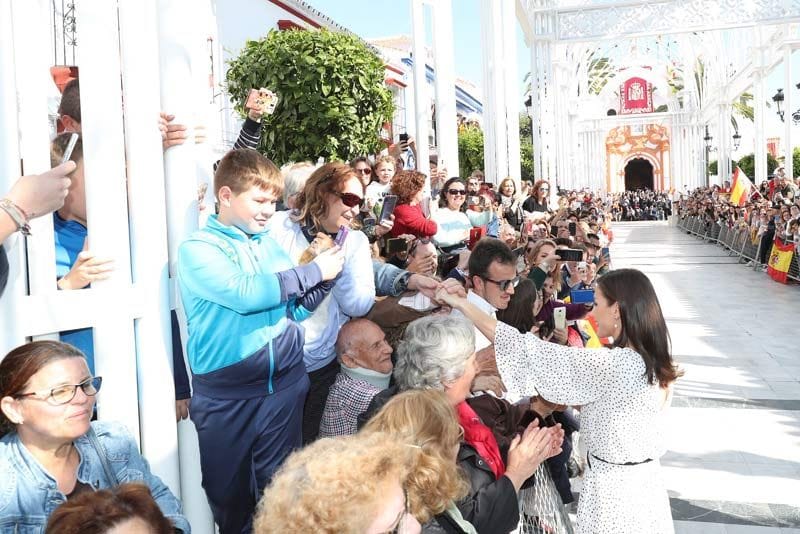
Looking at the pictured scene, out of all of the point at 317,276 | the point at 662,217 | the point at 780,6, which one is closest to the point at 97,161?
the point at 317,276

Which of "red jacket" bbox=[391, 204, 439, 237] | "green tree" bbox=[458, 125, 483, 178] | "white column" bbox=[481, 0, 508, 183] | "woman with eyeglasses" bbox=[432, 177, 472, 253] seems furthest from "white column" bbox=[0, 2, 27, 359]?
"green tree" bbox=[458, 125, 483, 178]

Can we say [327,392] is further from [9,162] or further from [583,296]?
[583,296]

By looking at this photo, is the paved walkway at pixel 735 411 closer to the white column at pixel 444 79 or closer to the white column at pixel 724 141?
the white column at pixel 444 79

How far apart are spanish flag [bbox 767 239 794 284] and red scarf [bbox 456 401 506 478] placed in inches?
548

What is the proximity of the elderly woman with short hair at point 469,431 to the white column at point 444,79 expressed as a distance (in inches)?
254

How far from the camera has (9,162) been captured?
86.0 inches

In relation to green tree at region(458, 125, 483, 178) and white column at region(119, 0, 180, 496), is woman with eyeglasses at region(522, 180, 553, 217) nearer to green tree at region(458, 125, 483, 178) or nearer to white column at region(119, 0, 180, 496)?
white column at region(119, 0, 180, 496)

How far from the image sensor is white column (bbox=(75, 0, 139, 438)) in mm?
2479

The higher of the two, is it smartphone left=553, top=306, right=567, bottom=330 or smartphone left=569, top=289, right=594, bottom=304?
smartphone left=569, top=289, right=594, bottom=304

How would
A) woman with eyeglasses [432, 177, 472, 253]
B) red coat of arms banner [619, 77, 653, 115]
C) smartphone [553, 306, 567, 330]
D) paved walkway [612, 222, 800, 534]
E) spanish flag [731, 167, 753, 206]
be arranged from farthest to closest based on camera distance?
red coat of arms banner [619, 77, 653, 115] → spanish flag [731, 167, 753, 206] → woman with eyeglasses [432, 177, 472, 253] → paved walkway [612, 222, 800, 534] → smartphone [553, 306, 567, 330]

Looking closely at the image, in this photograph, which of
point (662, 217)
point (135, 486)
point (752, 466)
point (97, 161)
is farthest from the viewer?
point (662, 217)

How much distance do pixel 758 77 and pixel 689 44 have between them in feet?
54.8

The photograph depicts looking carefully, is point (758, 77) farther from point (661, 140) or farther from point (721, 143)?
point (661, 140)

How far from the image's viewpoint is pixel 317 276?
9.10 feet
